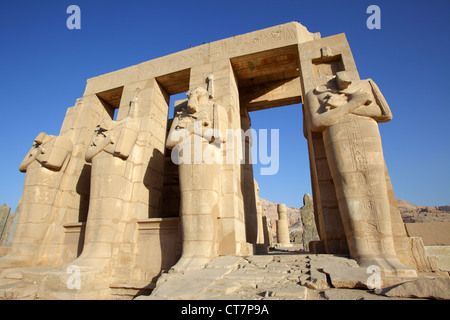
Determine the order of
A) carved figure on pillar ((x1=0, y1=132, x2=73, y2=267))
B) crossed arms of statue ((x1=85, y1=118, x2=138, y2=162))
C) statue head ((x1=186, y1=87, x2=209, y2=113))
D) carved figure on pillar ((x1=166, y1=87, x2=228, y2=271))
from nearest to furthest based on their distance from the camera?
carved figure on pillar ((x1=166, y1=87, x2=228, y2=271)), statue head ((x1=186, y1=87, x2=209, y2=113)), crossed arms of statue ((x1=85, y1=118, x2=138, y2=162)), carved figure on pillar ((x1=0, y1=132, x2=73, y2=267))

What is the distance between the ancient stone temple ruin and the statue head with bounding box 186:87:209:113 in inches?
1.4

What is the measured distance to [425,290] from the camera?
99.2 inches

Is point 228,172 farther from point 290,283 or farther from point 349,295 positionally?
point 349,295

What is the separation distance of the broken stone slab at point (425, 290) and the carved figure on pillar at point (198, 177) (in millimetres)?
2819

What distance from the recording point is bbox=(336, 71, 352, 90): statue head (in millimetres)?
4980

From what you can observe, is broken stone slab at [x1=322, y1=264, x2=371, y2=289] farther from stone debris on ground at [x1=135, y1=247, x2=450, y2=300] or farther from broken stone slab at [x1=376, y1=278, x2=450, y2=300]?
broken stone slab at [x1=376, y1=278, x2=450, y2=300]

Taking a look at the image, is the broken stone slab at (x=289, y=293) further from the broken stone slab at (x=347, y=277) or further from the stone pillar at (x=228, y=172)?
the stone pillar at (x=228, y=172)

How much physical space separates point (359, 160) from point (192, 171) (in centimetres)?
305

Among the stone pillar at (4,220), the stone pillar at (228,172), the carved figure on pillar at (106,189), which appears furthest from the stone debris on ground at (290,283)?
the stone pillar at (4,220)

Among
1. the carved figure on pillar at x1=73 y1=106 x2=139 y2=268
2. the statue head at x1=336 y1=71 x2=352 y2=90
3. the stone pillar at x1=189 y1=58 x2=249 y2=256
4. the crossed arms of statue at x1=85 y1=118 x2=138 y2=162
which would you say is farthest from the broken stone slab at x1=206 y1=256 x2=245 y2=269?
the statue head at x1=336 y1=71 x2=352 y2=90

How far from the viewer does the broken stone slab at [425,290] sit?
96.4 inches

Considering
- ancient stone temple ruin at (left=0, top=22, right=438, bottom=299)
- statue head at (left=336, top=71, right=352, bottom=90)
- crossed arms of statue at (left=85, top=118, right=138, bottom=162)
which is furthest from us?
crossed arms of statue at (left=85, top=118, right=138, bottom=162)

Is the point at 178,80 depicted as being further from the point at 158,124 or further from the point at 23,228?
the point at 23,228

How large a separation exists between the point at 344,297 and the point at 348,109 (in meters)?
3.37
